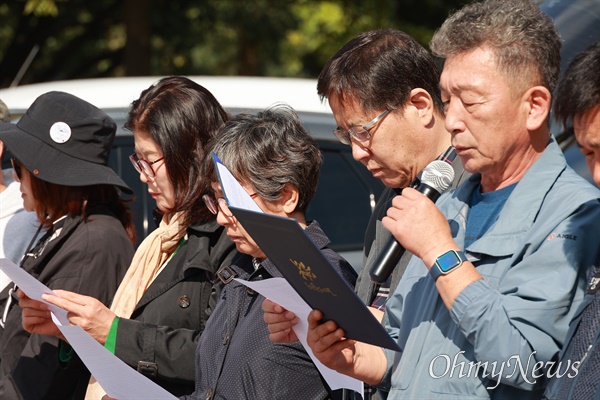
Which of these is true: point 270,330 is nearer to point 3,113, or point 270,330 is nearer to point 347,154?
point 347,154

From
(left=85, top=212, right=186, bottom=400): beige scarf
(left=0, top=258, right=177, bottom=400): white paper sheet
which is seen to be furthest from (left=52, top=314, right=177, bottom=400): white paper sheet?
(left=85, top=212, right=186, bottom=400): beige scarf

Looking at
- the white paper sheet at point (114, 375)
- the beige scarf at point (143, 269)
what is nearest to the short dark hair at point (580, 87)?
the white paper sheet at point (114, 375)

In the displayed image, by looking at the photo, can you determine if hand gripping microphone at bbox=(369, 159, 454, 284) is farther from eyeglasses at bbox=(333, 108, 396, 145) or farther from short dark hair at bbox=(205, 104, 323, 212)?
short dark hair at bbox=(205, 104, 323, 212)

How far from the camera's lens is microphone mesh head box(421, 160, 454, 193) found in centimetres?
274

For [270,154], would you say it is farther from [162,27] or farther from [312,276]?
[162,27]

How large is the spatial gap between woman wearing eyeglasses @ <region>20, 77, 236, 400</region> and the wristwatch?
52.8 inches

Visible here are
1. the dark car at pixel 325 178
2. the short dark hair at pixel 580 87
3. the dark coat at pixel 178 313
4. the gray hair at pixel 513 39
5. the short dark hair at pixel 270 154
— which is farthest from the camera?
the dark car at pixel 325 178

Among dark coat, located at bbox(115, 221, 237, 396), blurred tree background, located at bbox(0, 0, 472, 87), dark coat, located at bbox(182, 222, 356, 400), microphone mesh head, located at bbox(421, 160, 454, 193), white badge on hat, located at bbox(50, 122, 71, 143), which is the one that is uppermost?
microphone mesh head, located at bbox(421, 160, 454, 193)

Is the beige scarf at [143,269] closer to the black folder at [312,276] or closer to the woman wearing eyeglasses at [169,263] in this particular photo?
the woman wearing eyeglasses at [169,263]

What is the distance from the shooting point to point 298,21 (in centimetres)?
1641

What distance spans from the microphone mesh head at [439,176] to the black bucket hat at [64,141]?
1753 millimetres

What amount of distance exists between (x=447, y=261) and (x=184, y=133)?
1.66m

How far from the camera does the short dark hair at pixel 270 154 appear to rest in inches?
131

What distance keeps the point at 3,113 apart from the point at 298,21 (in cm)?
1147
